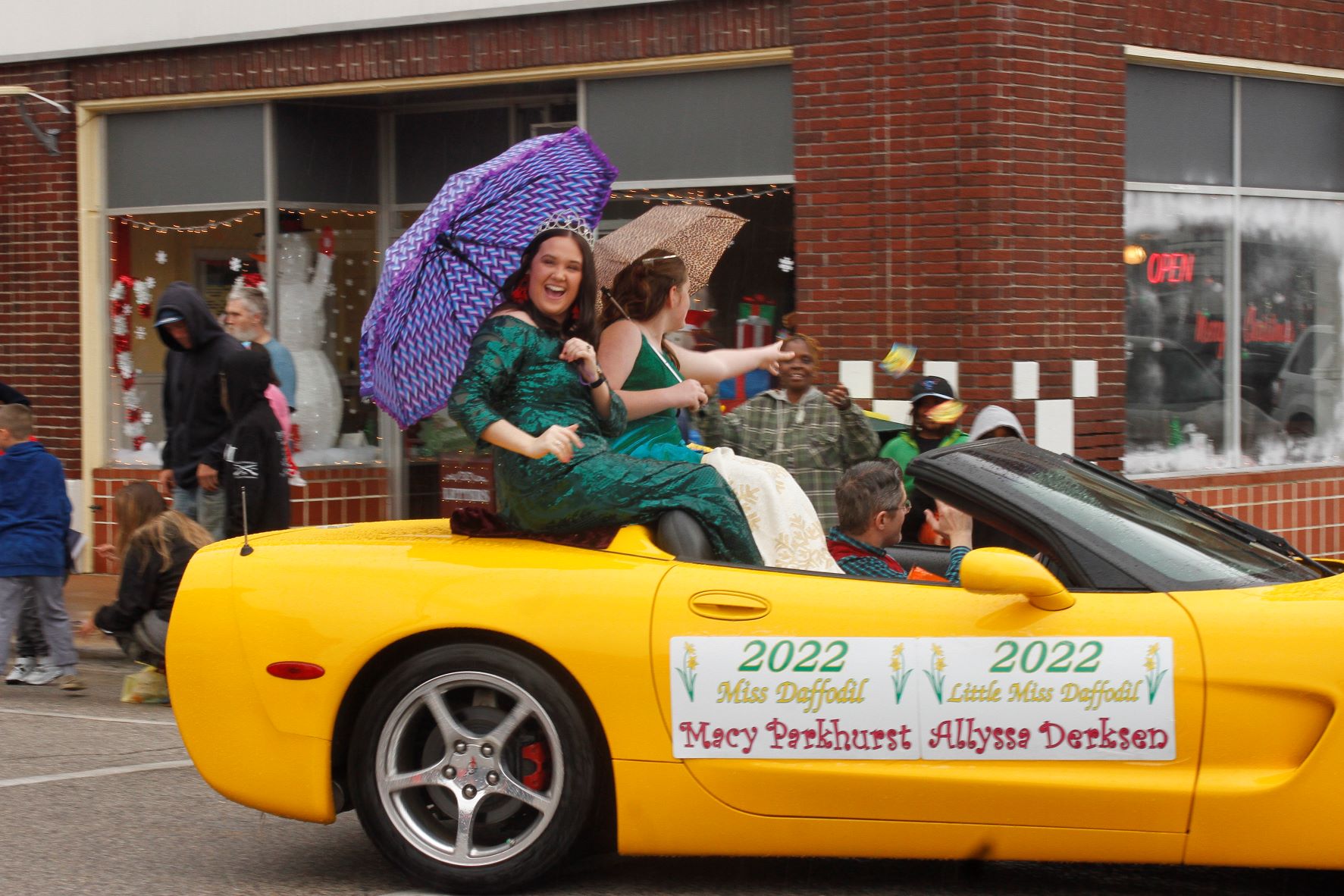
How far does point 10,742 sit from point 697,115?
5729 mm

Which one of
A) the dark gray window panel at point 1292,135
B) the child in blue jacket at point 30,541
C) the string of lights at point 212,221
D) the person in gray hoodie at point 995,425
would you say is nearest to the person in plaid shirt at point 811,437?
the person in gray hoodie at point 995,425

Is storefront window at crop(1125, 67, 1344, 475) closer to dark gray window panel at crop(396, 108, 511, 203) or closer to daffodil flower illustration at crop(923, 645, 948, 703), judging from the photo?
dark gray window panel at crop(396, 108, 511, 203)

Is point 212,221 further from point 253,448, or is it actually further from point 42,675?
point 42,675

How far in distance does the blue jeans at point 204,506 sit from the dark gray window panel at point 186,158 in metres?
3.72

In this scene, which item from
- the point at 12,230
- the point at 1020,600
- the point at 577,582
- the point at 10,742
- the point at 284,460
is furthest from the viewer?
the point at 12,230

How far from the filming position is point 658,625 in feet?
14.9

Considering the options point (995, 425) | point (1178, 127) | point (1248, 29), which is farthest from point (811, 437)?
point (1248, 29)

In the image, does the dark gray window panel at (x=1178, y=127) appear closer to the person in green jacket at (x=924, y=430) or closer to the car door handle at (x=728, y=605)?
the person in green jacket at (x=924, y=430)

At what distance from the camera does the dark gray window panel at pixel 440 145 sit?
40.9 feet

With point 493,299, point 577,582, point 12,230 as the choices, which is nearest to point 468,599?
point 577,582

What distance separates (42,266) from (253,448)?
5.16 m

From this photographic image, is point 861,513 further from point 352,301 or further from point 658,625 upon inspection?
point 352,301

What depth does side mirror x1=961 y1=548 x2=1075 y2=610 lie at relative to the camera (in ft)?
13.9

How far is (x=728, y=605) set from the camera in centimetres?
454
